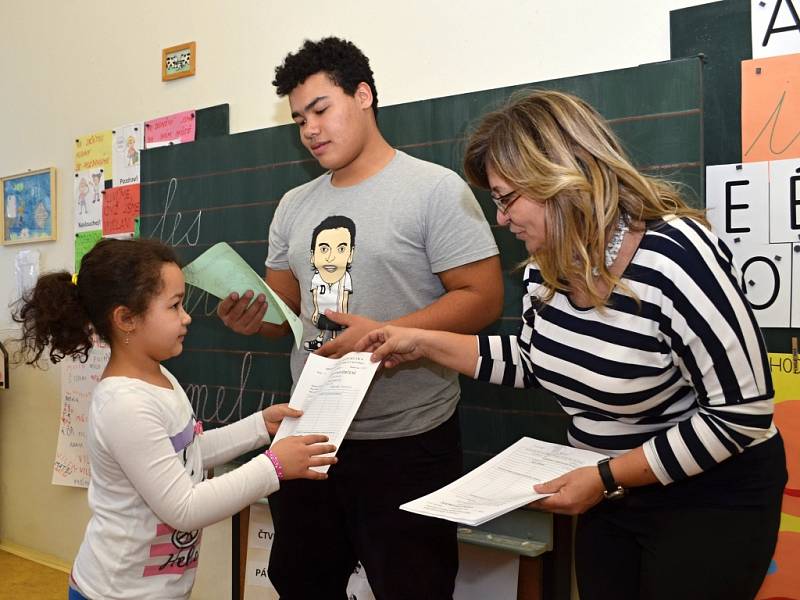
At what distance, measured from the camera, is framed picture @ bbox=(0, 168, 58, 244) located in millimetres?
3180

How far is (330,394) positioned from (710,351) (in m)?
0.71

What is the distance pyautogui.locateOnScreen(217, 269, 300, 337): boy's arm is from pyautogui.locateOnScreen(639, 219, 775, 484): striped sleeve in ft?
2.93

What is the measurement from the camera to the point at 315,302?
Answer: 160 cm

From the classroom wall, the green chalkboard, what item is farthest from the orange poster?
the classroom wall

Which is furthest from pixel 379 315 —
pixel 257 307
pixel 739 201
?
pixel 739 201

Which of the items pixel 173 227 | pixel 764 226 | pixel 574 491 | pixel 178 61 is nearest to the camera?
→ pixel 574 491

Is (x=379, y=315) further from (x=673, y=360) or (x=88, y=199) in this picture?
(x=88, y=199)

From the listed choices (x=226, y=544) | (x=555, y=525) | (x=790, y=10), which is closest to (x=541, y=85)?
(x=790, y=10)

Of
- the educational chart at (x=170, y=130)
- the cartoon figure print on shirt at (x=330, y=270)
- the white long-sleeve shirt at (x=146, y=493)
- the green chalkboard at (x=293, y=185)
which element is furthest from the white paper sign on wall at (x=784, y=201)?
the educational chart at (x=170, y=130)

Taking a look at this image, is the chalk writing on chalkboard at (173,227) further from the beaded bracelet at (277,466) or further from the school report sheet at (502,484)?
the school report sheet at (502,484)

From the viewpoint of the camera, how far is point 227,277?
1531 millimetres

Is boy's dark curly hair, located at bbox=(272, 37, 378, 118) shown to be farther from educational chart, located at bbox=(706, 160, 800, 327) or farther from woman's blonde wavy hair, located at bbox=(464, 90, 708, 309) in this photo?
educational chart, located at bbox=(706, 160, 800, 327)

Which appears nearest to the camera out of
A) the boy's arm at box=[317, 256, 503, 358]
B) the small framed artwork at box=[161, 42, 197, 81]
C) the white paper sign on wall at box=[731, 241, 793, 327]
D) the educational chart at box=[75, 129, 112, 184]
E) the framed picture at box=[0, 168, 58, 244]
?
the boy's arm at box=[317, 256, 503, 358]

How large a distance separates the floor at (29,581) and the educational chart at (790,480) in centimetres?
258
